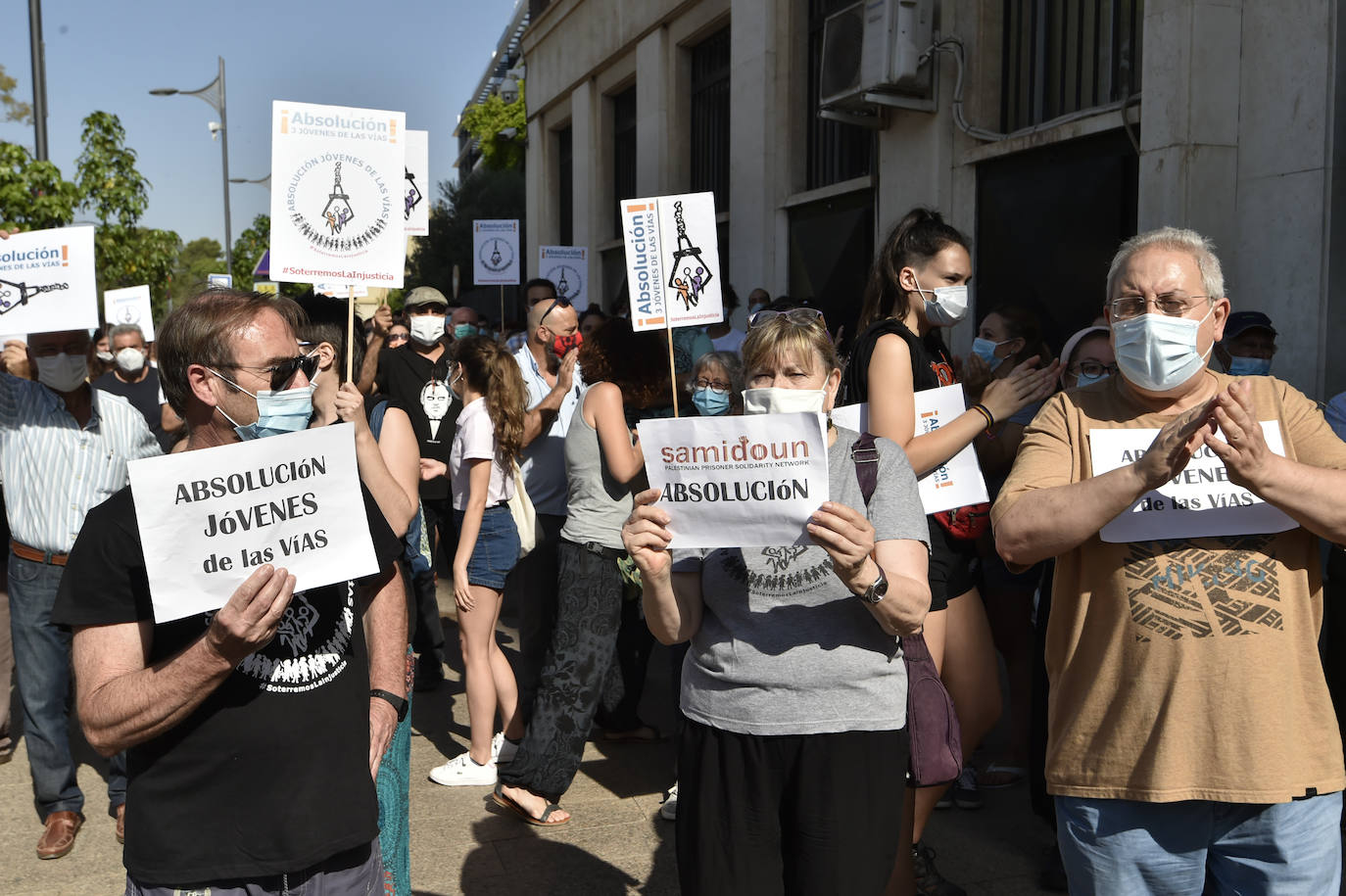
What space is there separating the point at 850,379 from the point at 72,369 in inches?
131

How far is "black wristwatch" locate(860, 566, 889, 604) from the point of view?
102 inches

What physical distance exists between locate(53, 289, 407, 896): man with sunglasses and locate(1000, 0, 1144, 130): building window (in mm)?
7202

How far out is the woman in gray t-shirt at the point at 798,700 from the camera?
271cm

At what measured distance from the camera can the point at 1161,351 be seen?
8.34ft

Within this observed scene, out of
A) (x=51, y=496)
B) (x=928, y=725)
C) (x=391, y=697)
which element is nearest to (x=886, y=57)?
(x=51, y=496)

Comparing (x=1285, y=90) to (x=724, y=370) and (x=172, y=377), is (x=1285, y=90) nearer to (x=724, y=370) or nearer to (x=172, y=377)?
(x=724, y=370)

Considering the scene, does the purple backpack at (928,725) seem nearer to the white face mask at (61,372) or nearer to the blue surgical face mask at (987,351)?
the blue surgical face mask at (987,351)

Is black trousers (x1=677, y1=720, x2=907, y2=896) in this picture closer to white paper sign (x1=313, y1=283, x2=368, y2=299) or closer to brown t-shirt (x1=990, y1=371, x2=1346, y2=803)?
brown t-shirt (x1=990, y1=371, x2=1346, y2=803)

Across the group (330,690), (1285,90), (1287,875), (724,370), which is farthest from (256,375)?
(1285,90)

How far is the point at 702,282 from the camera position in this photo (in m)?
5.87

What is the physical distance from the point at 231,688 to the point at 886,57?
8.90 m

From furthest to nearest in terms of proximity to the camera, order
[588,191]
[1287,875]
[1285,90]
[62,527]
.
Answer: [588,191] → [1285,90] → [62,527] → [1287,875]

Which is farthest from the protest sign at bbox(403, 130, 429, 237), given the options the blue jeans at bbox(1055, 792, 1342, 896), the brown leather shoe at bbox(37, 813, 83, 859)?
the blue jeans at bbox(1055, 792, 1342, 896)

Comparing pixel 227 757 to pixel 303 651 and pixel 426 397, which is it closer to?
pixel 303 651
